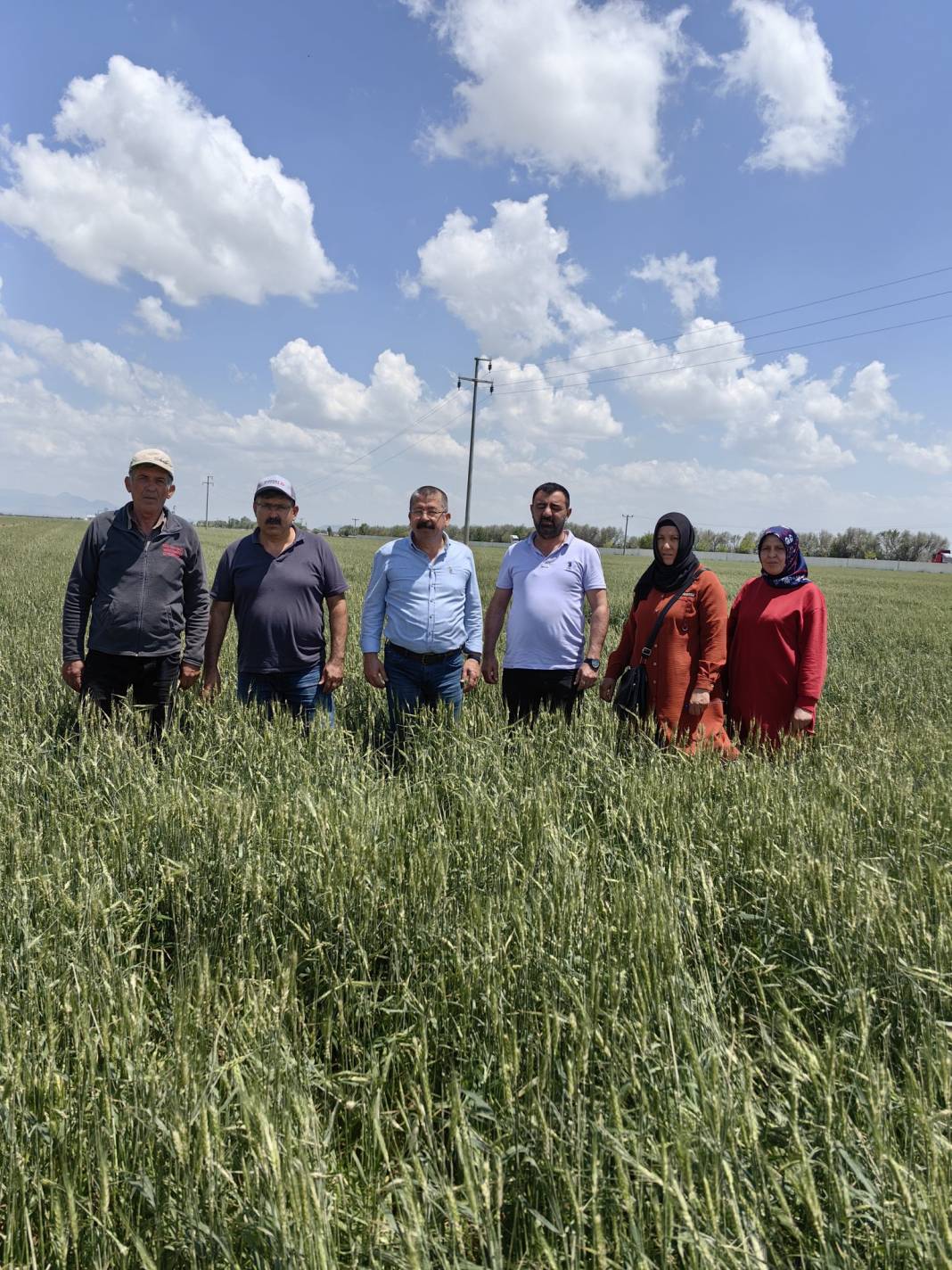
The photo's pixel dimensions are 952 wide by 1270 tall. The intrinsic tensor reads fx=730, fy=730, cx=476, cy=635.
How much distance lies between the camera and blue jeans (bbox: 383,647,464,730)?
4.88 metres

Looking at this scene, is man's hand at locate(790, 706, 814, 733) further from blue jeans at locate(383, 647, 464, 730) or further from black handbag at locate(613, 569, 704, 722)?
blue jeans at locate(383, 647, 464, 730)

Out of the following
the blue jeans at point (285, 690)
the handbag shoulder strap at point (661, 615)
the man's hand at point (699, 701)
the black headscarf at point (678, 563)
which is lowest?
the blue jeans at point (285, 690)

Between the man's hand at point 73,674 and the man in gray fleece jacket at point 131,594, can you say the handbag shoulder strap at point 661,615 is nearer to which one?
the man in gray fleece jacket at point 131,594

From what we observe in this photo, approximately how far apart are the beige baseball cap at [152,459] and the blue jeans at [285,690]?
1.37 metres

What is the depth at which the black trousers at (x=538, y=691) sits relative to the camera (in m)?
4.90

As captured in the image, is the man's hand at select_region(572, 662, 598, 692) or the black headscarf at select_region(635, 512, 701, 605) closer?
the black headscarf at select_region(635, 512, 701, 605)

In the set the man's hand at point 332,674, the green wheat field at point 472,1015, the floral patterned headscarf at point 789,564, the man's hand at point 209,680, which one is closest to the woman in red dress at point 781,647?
the floral patterned headscarf at point 789,564

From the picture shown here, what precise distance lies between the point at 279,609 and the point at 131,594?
2.86ft

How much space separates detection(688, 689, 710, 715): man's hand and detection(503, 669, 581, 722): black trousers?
85 cm

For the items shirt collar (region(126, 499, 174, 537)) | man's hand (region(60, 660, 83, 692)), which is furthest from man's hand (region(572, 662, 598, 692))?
man's hand (region(60, 660, 83, 692))

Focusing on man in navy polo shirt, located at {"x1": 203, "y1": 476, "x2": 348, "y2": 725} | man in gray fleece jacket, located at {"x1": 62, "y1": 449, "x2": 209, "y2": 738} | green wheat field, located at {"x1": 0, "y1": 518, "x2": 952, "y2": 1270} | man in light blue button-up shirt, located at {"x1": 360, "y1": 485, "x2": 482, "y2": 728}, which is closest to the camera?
green wheat field, located at {"x1": 0, "y1": 518, "x2": 952, "y2": 1270}

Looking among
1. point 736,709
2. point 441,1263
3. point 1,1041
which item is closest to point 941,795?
point 736,709

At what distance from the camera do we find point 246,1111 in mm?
1425

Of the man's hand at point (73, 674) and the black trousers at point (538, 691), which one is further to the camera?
the black trousers at point (538, 691)
